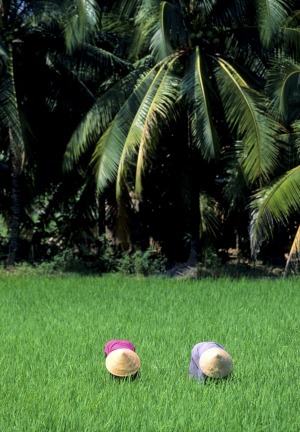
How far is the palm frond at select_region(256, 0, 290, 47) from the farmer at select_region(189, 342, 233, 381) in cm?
834

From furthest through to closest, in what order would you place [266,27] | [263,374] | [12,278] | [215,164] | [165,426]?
[215,164] → [12,278] → [266,27] → [263,374] → [165,426]

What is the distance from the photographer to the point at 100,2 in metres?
16.5

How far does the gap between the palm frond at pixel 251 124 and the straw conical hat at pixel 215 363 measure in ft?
25.2

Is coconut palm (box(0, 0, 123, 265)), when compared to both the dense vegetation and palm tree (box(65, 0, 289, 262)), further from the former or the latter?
palm tree (box(65, 0, 289, 262))

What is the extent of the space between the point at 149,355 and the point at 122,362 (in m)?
1.20

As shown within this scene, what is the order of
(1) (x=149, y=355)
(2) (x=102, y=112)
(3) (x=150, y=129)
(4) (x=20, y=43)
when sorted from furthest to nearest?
1. (4) (x=20, y=43)
2. (2) (x=102, y=112)
3. (3) (x=150, y=129)
4. (1) (x=149, y=355)

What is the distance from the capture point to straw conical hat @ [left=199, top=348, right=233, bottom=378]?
5.78 metres

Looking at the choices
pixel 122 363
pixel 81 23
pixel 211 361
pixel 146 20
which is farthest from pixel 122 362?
pixel 146 20

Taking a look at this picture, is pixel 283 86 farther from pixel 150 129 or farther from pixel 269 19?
pixel 150 129

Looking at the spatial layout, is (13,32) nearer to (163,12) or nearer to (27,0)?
(27,0)

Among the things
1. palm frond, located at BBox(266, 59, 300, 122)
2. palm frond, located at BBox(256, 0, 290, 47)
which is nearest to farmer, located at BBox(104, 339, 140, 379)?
palm frond, located at BBox(266, 59, 300, 122)

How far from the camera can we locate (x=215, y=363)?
5.84 meters

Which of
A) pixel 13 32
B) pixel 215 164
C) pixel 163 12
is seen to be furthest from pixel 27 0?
pixel 215 164

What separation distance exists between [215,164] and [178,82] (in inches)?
71.9
